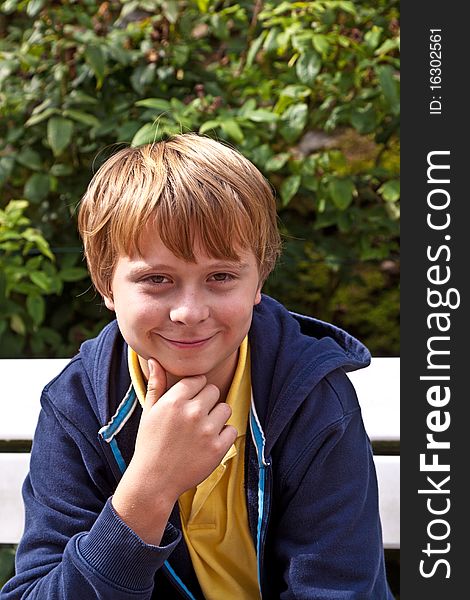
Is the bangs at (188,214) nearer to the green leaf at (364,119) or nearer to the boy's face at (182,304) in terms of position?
the boy's face at (182,304)

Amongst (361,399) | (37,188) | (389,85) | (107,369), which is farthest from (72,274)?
(107,369)

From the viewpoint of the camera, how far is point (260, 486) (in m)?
1.54

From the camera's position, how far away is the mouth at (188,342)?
4.78ft

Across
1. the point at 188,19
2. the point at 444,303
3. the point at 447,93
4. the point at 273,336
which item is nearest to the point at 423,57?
the point at 447,93

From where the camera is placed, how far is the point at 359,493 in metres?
1.52

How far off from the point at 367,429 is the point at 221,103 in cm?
123

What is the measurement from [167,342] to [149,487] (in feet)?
0.67

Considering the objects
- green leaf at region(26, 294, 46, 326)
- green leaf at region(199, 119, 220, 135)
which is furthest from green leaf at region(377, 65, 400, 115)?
green leaf at region(26, 294, 46, 326)

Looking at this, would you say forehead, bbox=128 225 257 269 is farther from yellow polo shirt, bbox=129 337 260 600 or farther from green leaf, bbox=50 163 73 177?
green leaf, bbox=50 163 73 177

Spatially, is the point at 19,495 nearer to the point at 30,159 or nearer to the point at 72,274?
the point at 72,274

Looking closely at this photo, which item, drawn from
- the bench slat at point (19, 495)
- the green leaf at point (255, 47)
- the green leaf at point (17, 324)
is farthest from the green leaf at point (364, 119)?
the bench slat at point (19, 495)

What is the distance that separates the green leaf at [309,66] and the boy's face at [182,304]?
1.39 m

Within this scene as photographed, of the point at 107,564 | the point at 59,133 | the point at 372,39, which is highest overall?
the point at 372,39

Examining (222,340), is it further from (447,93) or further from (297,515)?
(447,93)
